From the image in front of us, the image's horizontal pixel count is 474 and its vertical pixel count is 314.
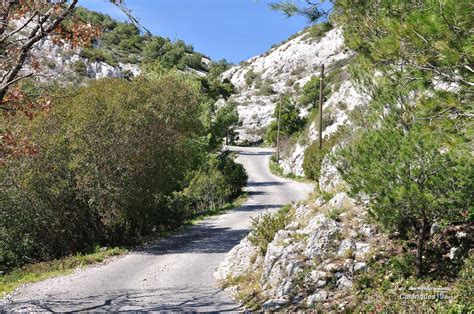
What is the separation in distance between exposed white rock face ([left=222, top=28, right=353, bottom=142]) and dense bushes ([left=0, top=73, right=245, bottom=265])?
48909 millimetres

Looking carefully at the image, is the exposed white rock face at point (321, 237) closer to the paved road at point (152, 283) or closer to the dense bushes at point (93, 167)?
the paved road at point (152, 283)

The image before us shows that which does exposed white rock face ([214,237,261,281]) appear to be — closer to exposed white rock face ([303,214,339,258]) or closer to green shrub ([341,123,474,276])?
exposed white rock face ([303,214,339,258])

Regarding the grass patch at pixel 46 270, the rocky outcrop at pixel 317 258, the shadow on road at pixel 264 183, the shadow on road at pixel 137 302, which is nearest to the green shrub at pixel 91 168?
the grass patch at pixel 46 270

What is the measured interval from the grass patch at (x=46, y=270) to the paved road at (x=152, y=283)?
0.49 meters

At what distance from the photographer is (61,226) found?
49.8 feet

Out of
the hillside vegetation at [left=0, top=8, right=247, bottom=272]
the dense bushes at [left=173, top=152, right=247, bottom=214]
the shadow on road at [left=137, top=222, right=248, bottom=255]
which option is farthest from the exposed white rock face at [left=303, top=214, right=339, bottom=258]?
the dense bushes at [left=173, top=152, right=247, bottom=214]

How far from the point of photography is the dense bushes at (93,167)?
1394 cm

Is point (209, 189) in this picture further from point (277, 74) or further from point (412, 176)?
point (277, 74)

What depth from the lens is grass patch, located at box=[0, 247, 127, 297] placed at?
38.6 ft

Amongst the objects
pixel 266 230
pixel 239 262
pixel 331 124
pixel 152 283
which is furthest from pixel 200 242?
pixel 331 124

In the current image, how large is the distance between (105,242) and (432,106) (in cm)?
1321

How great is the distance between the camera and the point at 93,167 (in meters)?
14.0

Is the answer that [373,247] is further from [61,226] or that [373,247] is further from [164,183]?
[61,226]

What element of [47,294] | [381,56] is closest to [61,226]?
[47,294]
